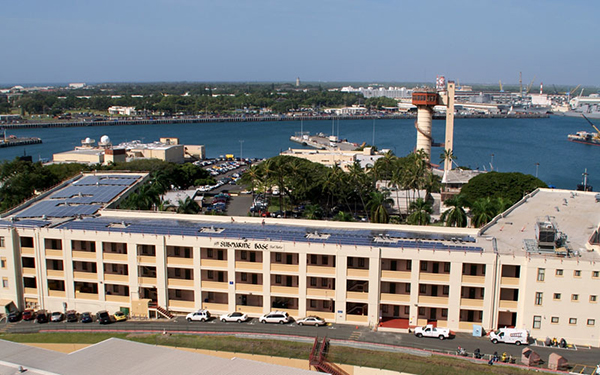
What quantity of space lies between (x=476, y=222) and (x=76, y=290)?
93.0 feet

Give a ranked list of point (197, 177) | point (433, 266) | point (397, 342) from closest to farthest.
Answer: point (397, 342) < point (433, 266) < point (197, 177)

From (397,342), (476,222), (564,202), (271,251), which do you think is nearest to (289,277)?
(271,251)

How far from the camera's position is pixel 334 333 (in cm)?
2953

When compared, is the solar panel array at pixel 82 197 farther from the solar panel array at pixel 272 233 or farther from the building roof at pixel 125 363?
the building roof at pixel 125 363

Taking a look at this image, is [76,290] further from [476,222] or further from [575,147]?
[575,147]

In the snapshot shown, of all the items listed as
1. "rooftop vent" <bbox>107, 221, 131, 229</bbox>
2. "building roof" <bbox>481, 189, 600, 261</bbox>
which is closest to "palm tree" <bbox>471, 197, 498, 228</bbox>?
"building roof" <bbox>481, 189, 600, 261</bbox>

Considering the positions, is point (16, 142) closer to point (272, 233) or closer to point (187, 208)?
point (187, 208)

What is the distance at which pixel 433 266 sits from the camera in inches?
1193

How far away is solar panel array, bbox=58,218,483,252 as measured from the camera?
1231 inches

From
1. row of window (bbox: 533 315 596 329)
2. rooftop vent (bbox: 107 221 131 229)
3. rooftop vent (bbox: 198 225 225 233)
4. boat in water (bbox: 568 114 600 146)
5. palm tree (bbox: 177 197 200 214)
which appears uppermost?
rooftop vent (bbox: 198 225 225 233)

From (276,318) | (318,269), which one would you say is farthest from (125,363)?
(318,269)

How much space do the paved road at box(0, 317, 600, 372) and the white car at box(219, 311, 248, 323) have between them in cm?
36

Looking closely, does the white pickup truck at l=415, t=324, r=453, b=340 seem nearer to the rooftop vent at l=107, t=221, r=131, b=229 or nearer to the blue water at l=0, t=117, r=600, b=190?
the rooftop vent at l=107, t=221, r=131, b=229

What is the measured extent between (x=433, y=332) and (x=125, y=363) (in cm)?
1509
